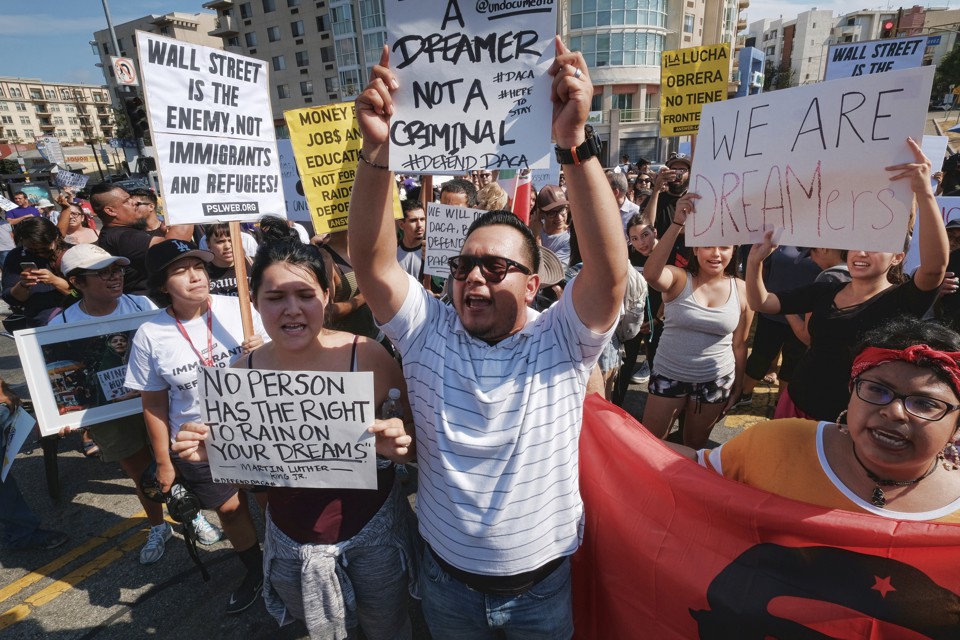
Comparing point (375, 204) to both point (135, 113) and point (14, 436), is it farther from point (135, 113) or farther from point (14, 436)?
point (135, 113)

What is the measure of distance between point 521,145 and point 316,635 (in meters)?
1.97

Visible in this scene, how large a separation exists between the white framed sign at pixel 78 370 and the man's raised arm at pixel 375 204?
2.03m

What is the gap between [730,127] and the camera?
2260 millimetres

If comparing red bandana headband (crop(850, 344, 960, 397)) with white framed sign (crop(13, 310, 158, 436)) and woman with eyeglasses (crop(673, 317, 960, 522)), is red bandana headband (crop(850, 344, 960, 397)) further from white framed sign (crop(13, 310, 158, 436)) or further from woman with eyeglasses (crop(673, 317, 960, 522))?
white framed sign (crop(13, 310, 158, 436))

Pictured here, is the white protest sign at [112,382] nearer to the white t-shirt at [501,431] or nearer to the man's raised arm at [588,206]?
the white t-shirt at [501,431]

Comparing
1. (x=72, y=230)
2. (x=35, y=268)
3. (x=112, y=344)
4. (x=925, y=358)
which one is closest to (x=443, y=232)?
(x=112, y=344)

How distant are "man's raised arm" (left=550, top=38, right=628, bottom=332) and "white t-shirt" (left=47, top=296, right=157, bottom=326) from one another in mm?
3017

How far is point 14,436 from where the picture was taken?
2977mm

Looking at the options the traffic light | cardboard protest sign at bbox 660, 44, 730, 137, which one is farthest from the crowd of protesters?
the traffic light

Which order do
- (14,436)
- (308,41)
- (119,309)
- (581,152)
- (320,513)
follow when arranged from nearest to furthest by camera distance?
(581,152)
(320,513)
(14,436)
(119,309)
(308,41)

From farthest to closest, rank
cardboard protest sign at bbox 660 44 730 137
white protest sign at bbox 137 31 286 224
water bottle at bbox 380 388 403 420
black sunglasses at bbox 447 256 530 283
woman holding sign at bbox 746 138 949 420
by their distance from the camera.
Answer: cardboard protest sign at bbox 660 44 730 137
white protest sign at bbox 137 31 286 224
woman holding sign at bbox 746 138 949 420
water bottle at bbox 380 388 403 420
black sunglasses at bbox 447 256 530 283

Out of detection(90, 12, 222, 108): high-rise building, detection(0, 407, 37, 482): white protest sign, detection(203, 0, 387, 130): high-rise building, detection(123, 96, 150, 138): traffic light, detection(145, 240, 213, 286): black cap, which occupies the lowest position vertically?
detection(0, 407, 37, 482): white protest sign

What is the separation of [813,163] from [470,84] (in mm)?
1468

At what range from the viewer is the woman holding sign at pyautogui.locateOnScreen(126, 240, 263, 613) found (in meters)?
2.57
